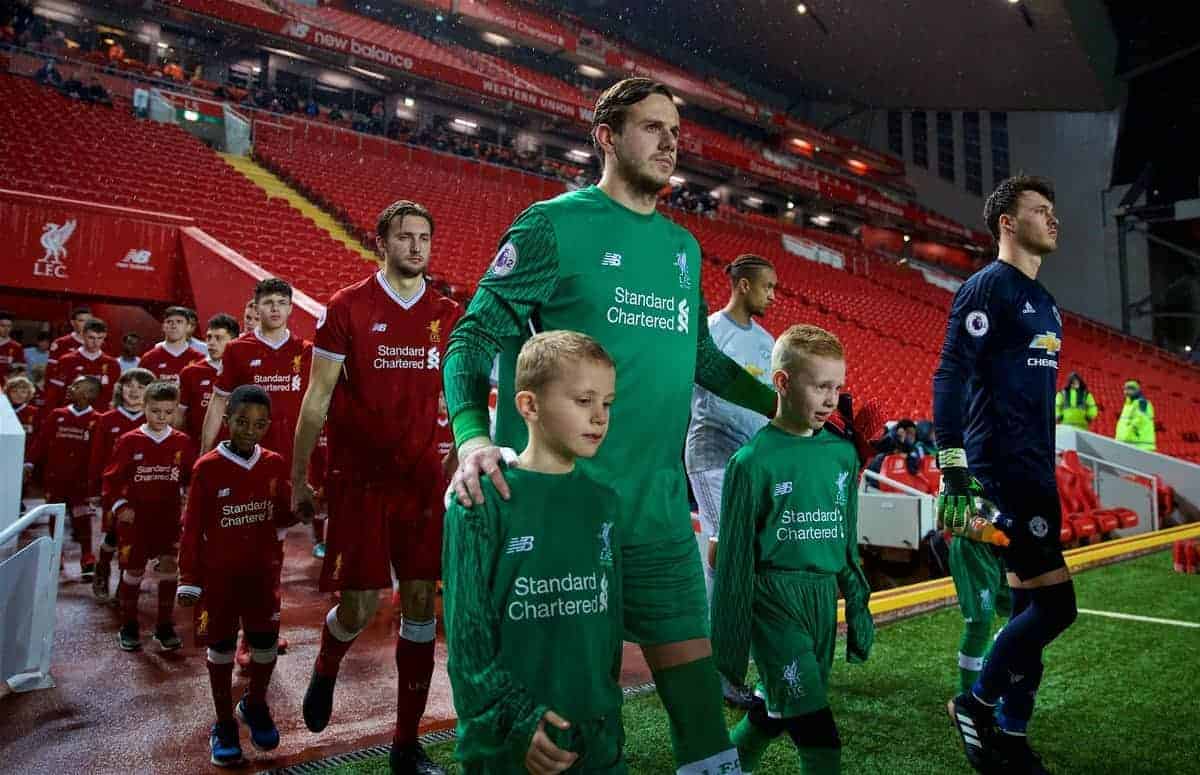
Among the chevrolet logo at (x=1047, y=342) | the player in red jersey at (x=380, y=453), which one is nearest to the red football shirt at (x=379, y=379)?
the player in red jersey at (x=380, y=453)

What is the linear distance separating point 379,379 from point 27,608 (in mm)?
2178

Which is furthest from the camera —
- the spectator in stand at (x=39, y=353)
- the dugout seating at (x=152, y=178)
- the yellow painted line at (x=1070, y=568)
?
the dugout seating at (x=152, y=178)

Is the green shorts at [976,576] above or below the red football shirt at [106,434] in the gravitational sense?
below

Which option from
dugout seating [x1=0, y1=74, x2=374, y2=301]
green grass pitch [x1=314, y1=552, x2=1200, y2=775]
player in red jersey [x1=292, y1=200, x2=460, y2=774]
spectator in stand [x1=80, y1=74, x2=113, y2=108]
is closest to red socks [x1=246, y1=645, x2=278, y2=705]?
player in red jersey [x1=292, y1=200, x2=460, y2=774]

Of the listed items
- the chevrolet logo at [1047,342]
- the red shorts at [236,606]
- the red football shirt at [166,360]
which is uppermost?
the red football shirt at [166,360]

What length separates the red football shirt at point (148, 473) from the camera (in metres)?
4.81

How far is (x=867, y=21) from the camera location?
79.0 feet

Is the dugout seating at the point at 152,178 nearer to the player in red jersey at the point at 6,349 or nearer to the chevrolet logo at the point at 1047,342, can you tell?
the player in red jersey at the point at 6,349

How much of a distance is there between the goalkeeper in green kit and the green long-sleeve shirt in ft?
1.52

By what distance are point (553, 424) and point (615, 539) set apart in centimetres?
30

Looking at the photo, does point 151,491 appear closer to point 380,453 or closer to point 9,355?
point 380,453

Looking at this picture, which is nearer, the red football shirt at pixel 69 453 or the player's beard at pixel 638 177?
the player's beard at pixel 638 177

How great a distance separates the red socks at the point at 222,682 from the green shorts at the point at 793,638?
1.98m

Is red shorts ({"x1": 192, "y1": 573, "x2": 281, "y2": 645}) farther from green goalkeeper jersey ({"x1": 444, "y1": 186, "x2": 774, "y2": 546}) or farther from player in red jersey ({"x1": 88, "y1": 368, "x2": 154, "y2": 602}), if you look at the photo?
player in red jersey ({"x1": 88, "y1": 368, "x2": 154, "y2": 602})
